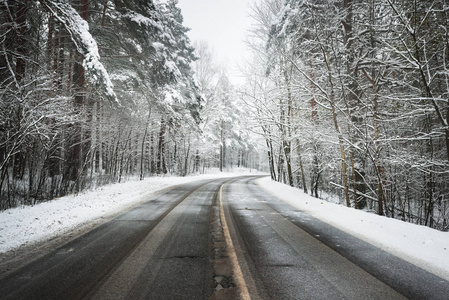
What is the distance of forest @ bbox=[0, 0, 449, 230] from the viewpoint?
5.92 m

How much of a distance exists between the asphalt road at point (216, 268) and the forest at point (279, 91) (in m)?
3.80

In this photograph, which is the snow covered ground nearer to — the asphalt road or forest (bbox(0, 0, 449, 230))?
the asphalt road

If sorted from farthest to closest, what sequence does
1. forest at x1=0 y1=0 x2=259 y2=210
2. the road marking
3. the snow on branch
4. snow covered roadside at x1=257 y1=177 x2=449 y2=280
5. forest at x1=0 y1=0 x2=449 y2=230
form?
the snow on branch < forest at x1=0 y1=0 x2=259 y2=210 < forest at x1=0 y1=0 x2=449 y2=230 < snow covered roadside at x1=257 y1=177 x2=449 y2=280 < the road marking

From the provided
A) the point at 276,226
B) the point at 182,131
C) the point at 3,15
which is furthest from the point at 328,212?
the point at 182,131

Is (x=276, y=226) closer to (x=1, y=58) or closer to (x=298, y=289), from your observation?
(x=298, y=289)

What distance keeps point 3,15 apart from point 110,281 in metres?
8.72

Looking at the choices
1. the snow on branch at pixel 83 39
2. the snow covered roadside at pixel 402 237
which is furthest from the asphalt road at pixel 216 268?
the snow on branch at pixel 83 39

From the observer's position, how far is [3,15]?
638 cm

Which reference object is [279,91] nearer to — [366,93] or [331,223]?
[366,93]

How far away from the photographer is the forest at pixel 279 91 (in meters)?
5.92

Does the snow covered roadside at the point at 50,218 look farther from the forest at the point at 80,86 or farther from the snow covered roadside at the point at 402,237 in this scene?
the snow covered roadside at the point at 402,237

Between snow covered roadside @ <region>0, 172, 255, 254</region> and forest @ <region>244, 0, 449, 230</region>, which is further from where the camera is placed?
forest @ <region>244, 0, 449, 230</region>

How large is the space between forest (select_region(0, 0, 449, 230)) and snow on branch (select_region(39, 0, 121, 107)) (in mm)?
44

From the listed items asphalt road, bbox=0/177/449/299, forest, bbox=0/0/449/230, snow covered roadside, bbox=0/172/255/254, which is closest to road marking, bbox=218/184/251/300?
asphalt road, bbox=0/177/449/299
